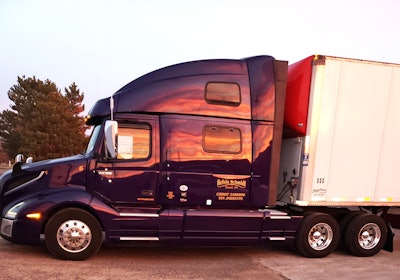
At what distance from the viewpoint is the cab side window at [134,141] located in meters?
6.45

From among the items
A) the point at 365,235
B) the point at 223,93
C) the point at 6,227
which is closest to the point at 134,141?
the point at 223,93

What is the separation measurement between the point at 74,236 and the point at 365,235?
17.3ft

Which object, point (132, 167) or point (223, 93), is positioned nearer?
point (132, 167)

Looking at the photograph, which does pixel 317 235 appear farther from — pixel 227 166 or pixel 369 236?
pixel 227 166

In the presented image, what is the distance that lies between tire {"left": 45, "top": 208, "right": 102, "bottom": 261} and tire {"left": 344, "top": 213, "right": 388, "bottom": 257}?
4557mm

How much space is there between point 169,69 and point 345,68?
10.2 ft

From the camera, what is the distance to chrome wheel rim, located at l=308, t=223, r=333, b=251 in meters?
7.14

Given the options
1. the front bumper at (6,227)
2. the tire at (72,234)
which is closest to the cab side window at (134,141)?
the tire at (72,234)

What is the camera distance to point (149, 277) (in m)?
5.57

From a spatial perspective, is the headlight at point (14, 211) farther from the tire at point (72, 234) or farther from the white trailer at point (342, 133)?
the white trailer at point (342, 133)

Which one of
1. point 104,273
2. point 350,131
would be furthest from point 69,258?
point 350,131

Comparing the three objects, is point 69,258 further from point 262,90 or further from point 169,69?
point 262,90

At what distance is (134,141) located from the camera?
6.48 metres

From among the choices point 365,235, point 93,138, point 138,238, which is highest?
point 93,138
